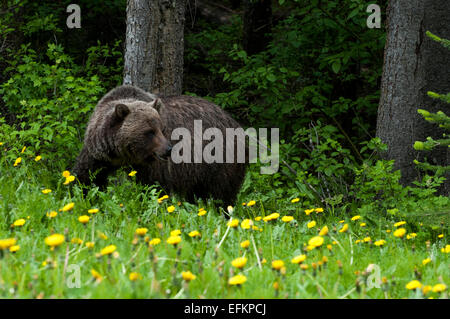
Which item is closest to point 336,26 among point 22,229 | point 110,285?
point 22,229

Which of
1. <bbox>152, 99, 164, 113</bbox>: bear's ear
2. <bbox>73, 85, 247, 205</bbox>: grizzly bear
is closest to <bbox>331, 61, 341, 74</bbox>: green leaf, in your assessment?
<bbox>73, 85, 247, 205</bbox>: grizzly bear

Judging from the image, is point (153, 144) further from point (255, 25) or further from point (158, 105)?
point (255, 25)

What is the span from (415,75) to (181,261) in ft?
16.3

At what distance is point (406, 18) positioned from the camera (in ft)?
21.8

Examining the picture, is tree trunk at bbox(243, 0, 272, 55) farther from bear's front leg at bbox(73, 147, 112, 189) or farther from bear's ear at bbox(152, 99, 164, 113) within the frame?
bear's front leg at bbox(73, 147, 112, 189)

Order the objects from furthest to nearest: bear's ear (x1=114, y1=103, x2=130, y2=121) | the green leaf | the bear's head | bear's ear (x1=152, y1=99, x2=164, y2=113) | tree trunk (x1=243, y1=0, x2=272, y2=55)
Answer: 1. tree trunk (x1=243, y1=0, x2=272, y2=55)
2. the green leaf
3. bear's ear (x1=152, y1=99, x2=164, y2=113)
4. the bear's head
5. bear's ear (x1=114, y1=103, x2=130, y2=121)

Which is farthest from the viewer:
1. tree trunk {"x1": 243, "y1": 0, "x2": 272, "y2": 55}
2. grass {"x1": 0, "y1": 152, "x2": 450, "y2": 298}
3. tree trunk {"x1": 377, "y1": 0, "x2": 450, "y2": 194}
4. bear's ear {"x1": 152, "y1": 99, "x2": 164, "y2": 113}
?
tree trunk {"x1": 243, "y1": 0, "x2": 272, "y2": 55}

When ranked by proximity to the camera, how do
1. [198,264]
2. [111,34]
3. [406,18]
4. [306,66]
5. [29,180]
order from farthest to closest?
[111,34], [306,66], [406,18], [29,180], [198,264]

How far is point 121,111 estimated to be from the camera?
5488mm

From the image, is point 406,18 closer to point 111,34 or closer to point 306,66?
point 306,66

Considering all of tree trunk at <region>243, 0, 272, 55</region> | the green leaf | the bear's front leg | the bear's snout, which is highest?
tree trunk at <region>243, 0, 272, 55</region>

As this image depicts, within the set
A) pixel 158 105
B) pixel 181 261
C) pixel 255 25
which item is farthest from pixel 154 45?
pixel 255 25

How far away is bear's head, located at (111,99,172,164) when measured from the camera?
18.2 feet

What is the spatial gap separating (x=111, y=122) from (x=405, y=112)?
12.1ft
